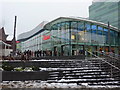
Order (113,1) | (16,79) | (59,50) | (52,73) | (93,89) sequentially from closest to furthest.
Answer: (93,89), (16,79), (52,73), (59,50), (113,1)

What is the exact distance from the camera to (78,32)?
105 ft

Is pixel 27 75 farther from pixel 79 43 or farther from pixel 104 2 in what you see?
pixel 104 2

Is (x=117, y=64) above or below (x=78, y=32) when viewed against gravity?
below

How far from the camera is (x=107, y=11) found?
63.1 metres

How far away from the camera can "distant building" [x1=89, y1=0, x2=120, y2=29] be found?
5842cm

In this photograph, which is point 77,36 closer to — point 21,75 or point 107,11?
point 21,75

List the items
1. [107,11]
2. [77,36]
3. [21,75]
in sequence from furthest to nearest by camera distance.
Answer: [107,11], [77,36], [21,75]

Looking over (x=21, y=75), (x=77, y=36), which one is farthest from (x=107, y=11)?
(x=21, y=75)

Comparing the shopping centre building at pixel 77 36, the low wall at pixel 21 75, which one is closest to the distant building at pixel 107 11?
the shopping centre building at pixel 77 36

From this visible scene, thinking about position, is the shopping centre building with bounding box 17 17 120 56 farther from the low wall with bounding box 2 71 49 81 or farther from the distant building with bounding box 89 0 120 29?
the distant building with bounding box 89 0 120 29

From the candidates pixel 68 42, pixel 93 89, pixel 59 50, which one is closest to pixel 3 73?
pixel 93 89

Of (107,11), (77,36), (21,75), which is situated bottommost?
(21,75)

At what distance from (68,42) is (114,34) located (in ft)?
50.4

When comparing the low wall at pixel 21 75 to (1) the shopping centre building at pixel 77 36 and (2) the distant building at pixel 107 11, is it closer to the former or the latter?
(1) the shopping centre building at pixel 77 36
